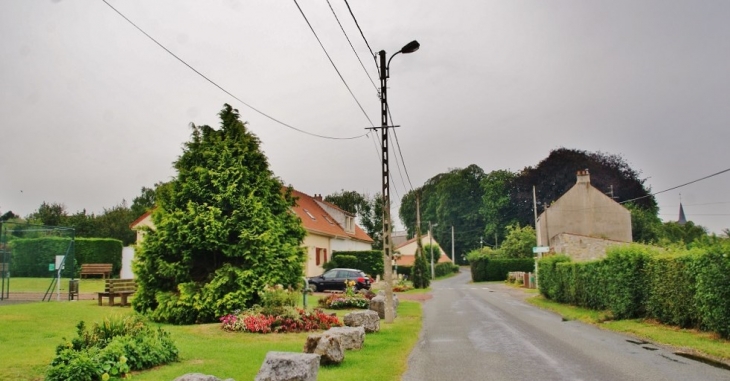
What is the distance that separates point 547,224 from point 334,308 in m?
31.8

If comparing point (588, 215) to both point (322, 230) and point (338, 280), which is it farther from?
point (338, 280)

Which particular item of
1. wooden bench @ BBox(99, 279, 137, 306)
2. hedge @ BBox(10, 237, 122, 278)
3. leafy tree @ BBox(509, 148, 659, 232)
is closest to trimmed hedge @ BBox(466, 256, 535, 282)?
leafy tree @ BBox(509, 148, 659, 232)

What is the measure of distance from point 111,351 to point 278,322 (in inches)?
230

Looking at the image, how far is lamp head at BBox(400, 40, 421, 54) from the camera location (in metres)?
17.6

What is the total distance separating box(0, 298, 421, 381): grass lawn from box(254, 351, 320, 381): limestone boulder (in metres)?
1.01

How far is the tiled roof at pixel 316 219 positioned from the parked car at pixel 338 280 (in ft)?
17.8

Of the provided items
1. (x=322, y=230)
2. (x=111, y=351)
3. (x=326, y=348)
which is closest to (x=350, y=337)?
(x=326, y=348)

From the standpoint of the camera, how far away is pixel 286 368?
7.11 meters

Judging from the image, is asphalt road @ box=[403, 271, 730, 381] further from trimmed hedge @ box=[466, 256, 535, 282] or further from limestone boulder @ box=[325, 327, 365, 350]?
trimmed hedge @ box=[466, 256, 535, 282]

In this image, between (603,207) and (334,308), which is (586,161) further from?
(334,308)

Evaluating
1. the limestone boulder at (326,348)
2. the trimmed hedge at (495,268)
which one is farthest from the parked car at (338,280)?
the trimmed hedge at (495,268)

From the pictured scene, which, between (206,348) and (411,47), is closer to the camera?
(206,348)

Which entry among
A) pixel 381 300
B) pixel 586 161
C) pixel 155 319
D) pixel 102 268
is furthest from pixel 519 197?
pixel 155 319

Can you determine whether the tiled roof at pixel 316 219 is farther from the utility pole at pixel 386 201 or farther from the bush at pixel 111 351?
the bush at pixel 111 351
